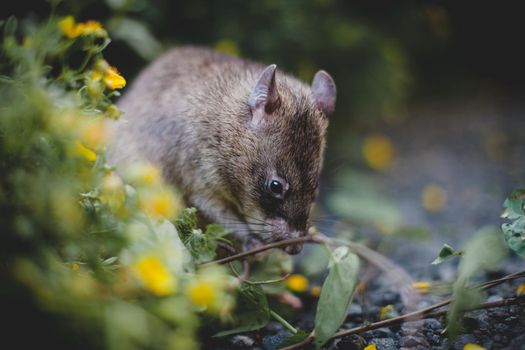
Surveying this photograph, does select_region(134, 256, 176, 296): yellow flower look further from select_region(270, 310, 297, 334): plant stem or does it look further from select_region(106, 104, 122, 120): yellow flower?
select_region(270, 310, 297, 334): plant stem

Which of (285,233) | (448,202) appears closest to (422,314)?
(285,233)

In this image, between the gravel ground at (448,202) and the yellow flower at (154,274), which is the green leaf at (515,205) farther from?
the yellow flower at (154,274)

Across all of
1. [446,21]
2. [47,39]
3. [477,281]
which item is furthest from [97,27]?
[446,21]

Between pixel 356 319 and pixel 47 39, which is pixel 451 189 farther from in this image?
pixel 47 39

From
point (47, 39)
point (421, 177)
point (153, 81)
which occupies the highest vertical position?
point (421, 177)

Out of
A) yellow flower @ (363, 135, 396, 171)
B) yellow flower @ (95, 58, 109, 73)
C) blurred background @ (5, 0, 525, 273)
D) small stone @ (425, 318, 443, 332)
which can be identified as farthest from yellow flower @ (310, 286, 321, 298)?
yellow flower @ (363, 135, 396, 171)
